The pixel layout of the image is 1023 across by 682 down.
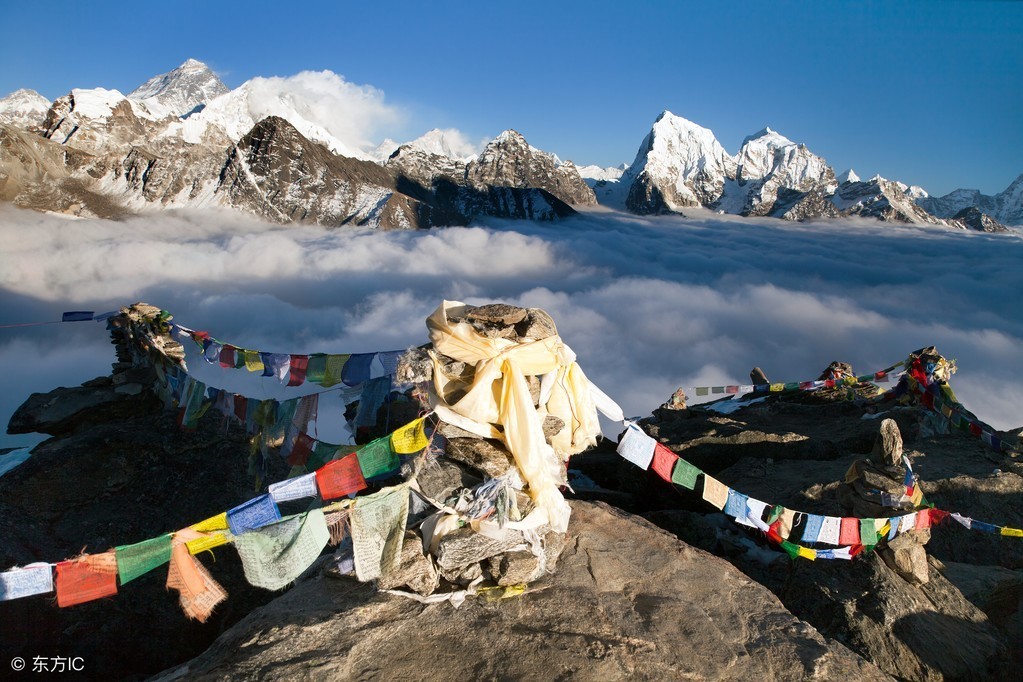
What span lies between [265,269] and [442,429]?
662ft

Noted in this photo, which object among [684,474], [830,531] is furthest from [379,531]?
[830,531]

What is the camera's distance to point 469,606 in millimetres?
5090

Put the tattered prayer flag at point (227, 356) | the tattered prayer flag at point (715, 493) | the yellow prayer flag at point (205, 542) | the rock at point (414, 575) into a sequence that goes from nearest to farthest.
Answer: the yellow prayer flag at point (205, 542), the rock at point (414, 575), the tattered prayer flag at point (715, 493), the tattered prayer flag at point (227, 356)

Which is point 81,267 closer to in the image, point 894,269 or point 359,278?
point 359,278

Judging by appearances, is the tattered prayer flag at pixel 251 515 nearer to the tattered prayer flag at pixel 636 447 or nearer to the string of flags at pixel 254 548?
the string of flags at pixel 254 548

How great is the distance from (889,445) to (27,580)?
10.2 metres

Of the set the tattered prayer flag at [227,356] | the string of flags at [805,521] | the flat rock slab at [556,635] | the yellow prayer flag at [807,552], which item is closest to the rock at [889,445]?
the string of flags at [805,521]

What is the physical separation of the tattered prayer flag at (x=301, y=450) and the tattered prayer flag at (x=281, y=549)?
413cm

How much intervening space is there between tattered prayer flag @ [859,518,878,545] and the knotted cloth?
15.1 feet

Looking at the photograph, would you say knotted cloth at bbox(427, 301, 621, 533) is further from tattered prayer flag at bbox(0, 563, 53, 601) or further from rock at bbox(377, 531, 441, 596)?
tattered prayer flag at bbox(0, 563, 53, 601)

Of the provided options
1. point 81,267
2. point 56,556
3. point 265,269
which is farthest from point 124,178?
point 56,556

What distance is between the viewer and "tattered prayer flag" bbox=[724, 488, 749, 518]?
7457 millimetres

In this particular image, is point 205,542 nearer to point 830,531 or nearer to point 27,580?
point 27,580

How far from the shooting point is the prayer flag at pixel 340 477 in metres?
6.04
